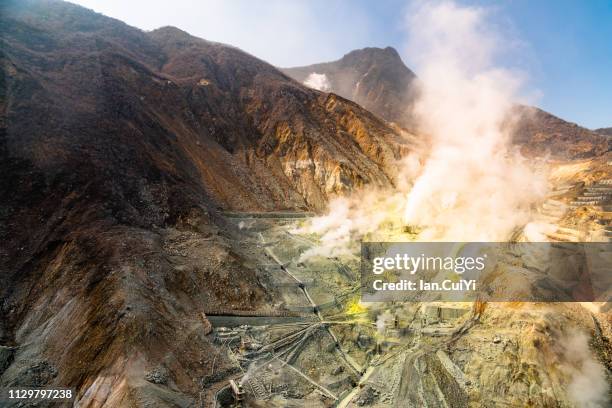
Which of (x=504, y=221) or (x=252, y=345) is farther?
(x=504, y=221)

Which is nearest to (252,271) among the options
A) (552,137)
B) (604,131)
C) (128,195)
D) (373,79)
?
(128,195)

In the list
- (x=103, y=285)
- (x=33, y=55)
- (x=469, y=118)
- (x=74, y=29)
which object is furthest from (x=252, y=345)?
(x=469, y=118)

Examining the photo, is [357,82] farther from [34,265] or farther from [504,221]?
[34,265]

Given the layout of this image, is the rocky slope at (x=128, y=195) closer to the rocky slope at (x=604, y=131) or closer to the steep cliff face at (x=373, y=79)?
the steep cliff face at (x=373, y=79)

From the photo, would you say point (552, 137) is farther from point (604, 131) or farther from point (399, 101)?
point (399, 101)

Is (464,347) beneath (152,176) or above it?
beneath

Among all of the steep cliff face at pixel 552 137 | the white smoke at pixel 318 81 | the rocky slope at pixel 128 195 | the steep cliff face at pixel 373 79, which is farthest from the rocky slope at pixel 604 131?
the rocky slope at pixel 128 195

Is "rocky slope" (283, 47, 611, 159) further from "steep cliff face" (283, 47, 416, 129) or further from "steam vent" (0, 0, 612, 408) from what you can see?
"steam vent" (0, 0, 612, 408)
